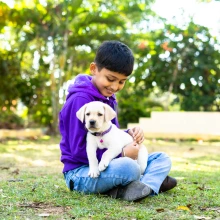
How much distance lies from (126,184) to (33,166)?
3.06 metres

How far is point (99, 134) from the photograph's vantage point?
3.67m

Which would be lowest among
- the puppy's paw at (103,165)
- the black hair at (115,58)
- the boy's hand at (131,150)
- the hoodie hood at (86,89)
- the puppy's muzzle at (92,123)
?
the puppy's paw at (103,165)

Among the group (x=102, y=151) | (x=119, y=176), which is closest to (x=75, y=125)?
(x=102, y=151)

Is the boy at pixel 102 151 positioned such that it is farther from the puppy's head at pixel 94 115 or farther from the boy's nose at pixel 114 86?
the puppy's head at pixel 94 115

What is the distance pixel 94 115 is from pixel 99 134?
189mm

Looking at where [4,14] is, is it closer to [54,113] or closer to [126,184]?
[54,113]

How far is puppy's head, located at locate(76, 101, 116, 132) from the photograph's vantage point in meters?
3.55

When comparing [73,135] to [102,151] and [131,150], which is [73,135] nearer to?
[102,151]

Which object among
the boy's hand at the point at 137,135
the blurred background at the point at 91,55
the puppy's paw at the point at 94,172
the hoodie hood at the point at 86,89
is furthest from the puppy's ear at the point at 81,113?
the blurred background at the point at 91,55

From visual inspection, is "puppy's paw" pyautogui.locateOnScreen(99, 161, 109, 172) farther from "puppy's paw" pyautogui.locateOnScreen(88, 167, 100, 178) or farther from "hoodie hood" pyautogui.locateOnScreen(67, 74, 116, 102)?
"hoodie hood" pyautogui.locateOnScreen(67, 74, 116, 102)

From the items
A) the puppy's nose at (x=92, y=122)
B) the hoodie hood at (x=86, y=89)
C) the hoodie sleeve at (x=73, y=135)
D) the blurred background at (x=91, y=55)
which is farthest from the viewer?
the blurred background at (x=91, y=55)

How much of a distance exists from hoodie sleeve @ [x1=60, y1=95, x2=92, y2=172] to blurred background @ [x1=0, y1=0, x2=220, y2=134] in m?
9.66

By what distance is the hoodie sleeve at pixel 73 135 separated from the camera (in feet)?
12.3

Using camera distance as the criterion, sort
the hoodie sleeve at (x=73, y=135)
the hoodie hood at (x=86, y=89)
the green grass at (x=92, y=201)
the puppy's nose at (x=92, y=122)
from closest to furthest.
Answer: the green grass at (x=92, y=201), the puppy's nose at (x=92, y=122), the hoodie sleeve at (x=73, y=135), the hoodie hood at (x=86, y=89)
